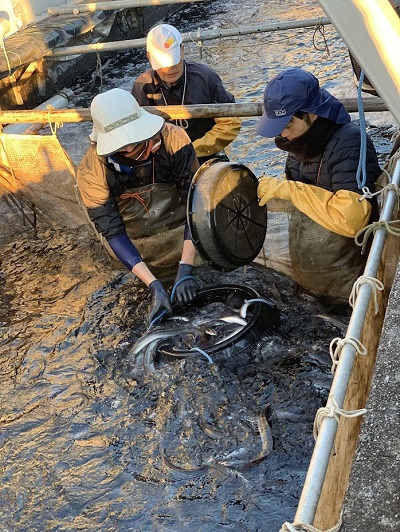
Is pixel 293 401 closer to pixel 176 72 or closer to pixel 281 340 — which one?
pixel 281 340

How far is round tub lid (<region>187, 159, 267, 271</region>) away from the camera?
4473 mm

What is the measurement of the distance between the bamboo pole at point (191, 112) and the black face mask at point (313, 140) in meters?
0.66

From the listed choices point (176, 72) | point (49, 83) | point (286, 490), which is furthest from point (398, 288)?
point (49, 83)

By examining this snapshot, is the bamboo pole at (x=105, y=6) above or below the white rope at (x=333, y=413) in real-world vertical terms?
above

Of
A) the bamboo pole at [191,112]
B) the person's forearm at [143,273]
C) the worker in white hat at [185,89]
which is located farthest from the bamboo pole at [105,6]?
the person's forearm at [143,273]

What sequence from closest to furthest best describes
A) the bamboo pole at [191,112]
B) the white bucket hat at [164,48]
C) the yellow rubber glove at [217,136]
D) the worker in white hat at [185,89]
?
1. the bamboo pole at [191,112]
2. the white bucket hat at [164,48]
3. the worker in white hat at [185,89]
4. the yellow rubber glove at [217,136]

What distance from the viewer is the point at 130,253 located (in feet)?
17.7

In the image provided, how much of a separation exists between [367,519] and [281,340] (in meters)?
2.94

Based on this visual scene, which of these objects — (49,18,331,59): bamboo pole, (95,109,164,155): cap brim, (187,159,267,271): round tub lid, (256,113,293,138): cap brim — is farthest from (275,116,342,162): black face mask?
(49,18,331,59): bamboo pole

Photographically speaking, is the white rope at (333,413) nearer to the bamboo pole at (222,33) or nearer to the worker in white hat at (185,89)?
the worker in white hat at (185,89)

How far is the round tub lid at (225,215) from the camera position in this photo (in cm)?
447

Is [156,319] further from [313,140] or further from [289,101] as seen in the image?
[289,101]

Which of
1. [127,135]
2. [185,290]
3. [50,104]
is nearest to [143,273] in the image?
[185,290]

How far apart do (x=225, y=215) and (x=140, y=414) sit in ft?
5.10
